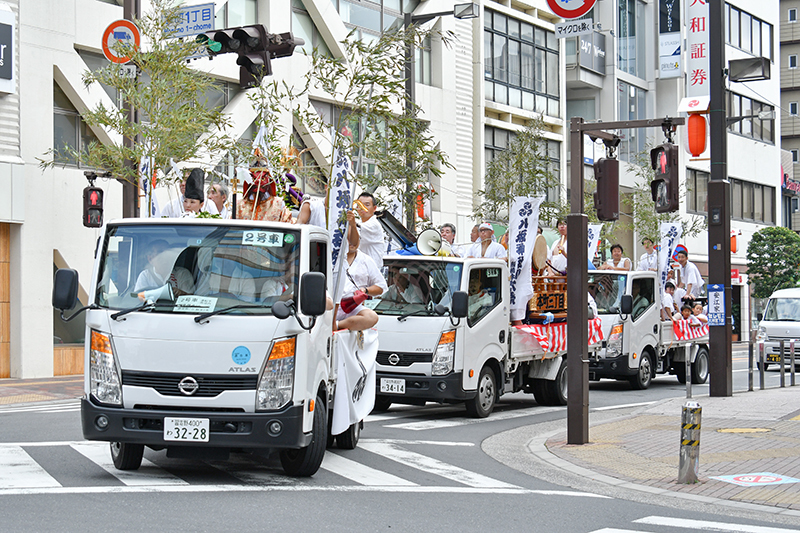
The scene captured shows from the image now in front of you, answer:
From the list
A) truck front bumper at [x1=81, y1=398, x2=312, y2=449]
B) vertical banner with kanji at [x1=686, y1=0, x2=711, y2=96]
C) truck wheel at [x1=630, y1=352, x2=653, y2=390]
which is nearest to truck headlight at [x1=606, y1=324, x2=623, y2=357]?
truck wheel at [x1=630, y1=352, x2=653, y2=390]

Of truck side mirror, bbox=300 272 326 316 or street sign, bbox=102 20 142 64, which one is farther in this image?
street sign, bbox=102 20 142 64

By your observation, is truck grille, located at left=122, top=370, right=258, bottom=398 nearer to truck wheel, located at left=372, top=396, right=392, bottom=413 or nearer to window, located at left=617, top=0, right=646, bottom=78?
truck wheel, located at left=372, top=396, right=392, bottom=413

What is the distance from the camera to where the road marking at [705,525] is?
7.35 metres

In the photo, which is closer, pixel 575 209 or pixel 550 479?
pixel 550 479

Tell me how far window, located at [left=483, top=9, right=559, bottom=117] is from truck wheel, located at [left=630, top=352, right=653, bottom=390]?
1705 cm

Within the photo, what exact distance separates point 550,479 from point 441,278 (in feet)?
15.0

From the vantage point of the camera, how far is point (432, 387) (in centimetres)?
1337

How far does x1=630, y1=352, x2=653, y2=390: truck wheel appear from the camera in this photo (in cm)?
1972

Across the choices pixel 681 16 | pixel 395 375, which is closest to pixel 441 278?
pixel 395 375

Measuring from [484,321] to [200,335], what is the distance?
6.69 metres

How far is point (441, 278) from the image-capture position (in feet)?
45.2

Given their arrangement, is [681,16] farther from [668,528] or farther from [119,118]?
[668,528]

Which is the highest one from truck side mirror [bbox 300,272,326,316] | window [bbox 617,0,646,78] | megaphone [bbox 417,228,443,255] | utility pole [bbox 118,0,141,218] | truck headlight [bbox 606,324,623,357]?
window [bbox 617,0,646,78]

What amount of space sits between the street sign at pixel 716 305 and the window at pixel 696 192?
31805 millimetres
